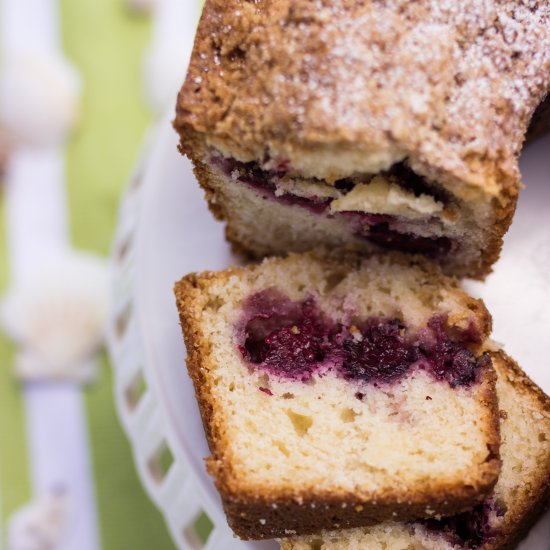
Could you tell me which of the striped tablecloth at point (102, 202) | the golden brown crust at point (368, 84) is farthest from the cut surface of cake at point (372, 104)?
the striped tablecloth at point (102, 202)

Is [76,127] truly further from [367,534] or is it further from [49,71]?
[367,534]

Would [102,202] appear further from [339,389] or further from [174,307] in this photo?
[339,389]

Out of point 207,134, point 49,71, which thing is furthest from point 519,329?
point 49,71

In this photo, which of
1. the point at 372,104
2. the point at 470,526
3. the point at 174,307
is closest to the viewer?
the point at 372,104

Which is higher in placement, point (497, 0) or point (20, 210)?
point (497, 0)

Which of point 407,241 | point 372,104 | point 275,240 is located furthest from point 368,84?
point 275,240

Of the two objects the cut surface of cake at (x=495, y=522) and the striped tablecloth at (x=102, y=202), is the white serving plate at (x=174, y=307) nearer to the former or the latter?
the cut surface of cake at (x=495, y=522)

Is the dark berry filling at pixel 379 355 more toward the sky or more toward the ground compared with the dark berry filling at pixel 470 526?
more toward the sky
